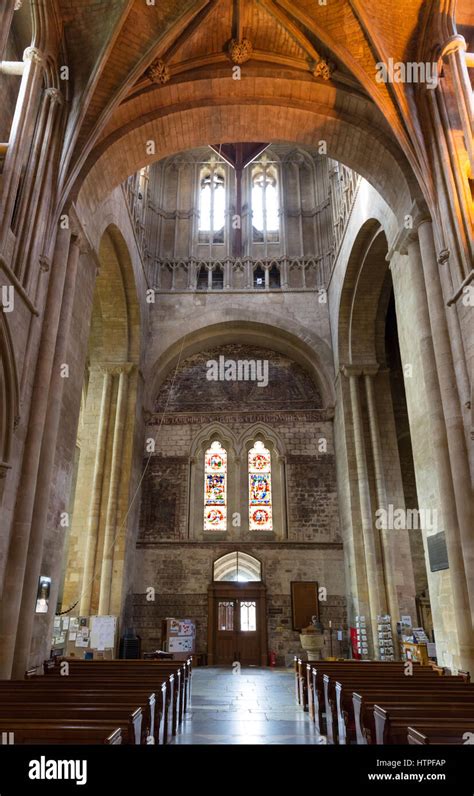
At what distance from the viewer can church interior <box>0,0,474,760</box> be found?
754cm

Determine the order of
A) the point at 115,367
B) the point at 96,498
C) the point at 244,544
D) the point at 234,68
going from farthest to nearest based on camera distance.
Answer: the point at 244,544 < the point at 115,367 < the point at 96,498 < the point at 234,68

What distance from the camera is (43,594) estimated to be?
8.60 meters

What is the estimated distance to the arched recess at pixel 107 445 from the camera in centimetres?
1509

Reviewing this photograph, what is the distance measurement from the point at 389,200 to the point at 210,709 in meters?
10.2

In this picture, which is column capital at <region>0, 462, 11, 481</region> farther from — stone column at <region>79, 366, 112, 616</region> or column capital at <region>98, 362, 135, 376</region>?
column capital at <region>98, 362, 135, 376</region>

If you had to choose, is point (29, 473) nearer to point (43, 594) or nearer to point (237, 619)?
point (43, 594)

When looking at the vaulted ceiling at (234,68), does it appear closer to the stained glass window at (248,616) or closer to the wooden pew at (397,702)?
the wooden pew at (397,702)

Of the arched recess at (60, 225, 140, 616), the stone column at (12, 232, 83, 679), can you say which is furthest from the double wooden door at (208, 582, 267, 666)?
the stone column at (12, 232, 83, 679)

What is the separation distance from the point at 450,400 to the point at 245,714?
5.62 m

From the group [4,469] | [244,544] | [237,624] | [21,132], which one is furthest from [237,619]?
[21,132]

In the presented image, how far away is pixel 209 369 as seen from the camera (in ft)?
66.7

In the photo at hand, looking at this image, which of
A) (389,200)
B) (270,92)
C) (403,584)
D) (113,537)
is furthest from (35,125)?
(403,584)

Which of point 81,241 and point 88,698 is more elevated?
point 81,241

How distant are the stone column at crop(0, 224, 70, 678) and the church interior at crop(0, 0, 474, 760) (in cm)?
4
